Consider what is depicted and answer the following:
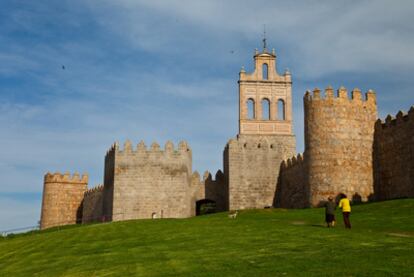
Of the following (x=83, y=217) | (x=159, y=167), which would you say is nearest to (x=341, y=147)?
(x=159, y=167)

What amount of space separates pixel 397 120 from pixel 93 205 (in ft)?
101

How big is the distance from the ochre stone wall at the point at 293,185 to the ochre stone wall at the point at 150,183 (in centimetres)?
684

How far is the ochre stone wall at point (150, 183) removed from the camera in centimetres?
4312

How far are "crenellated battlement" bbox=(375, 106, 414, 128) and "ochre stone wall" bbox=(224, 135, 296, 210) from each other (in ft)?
35.6

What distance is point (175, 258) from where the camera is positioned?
54.3 feet

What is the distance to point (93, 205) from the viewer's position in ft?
182

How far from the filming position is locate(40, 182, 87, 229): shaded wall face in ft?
199

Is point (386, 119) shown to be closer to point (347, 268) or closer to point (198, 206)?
point (198, 206)

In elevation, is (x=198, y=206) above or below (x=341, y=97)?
below

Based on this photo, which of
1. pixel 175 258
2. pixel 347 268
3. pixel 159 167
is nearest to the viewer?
pixel 347 268

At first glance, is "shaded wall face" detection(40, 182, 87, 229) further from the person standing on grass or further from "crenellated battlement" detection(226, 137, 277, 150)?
the person standing on grass

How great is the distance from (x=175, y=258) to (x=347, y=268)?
17.3 ft

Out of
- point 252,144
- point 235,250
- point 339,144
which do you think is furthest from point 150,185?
point 235,250

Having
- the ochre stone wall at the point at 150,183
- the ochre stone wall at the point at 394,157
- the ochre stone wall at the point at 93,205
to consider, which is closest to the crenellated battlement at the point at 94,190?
the ochre stone wall at the point at 93,205
